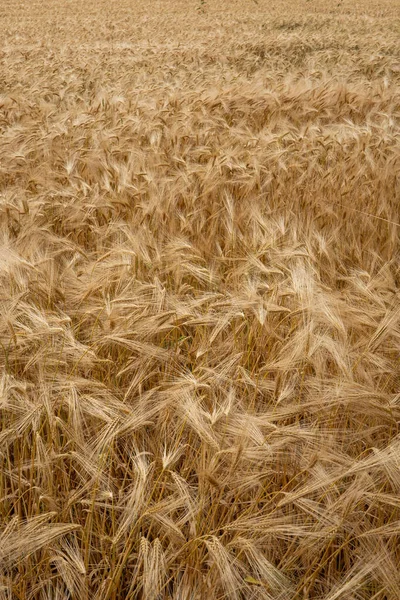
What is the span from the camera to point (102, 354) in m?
1.46

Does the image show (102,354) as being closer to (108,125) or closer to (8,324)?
(8,324)

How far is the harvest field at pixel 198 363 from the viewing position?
3.39 feet

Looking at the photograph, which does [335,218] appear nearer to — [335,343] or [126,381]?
[335,343]

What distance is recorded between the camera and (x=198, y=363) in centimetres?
149

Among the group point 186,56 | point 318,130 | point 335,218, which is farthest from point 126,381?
point 186,56

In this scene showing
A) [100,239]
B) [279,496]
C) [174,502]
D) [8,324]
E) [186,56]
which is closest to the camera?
[174,502]

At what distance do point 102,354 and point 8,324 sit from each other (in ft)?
0.86

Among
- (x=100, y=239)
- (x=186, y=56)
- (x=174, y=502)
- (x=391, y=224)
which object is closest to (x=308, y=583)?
(x=174, y=502)

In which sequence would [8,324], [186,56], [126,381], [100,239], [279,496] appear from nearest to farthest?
[279,496] < [8,324] < [126,381] < [100,239] < [186,56]

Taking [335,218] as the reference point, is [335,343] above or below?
above

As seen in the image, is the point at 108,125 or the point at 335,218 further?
the point at 108,125

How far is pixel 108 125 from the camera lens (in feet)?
12.4

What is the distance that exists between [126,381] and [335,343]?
0.54 metres

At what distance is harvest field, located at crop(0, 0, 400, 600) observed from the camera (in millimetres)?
1034
